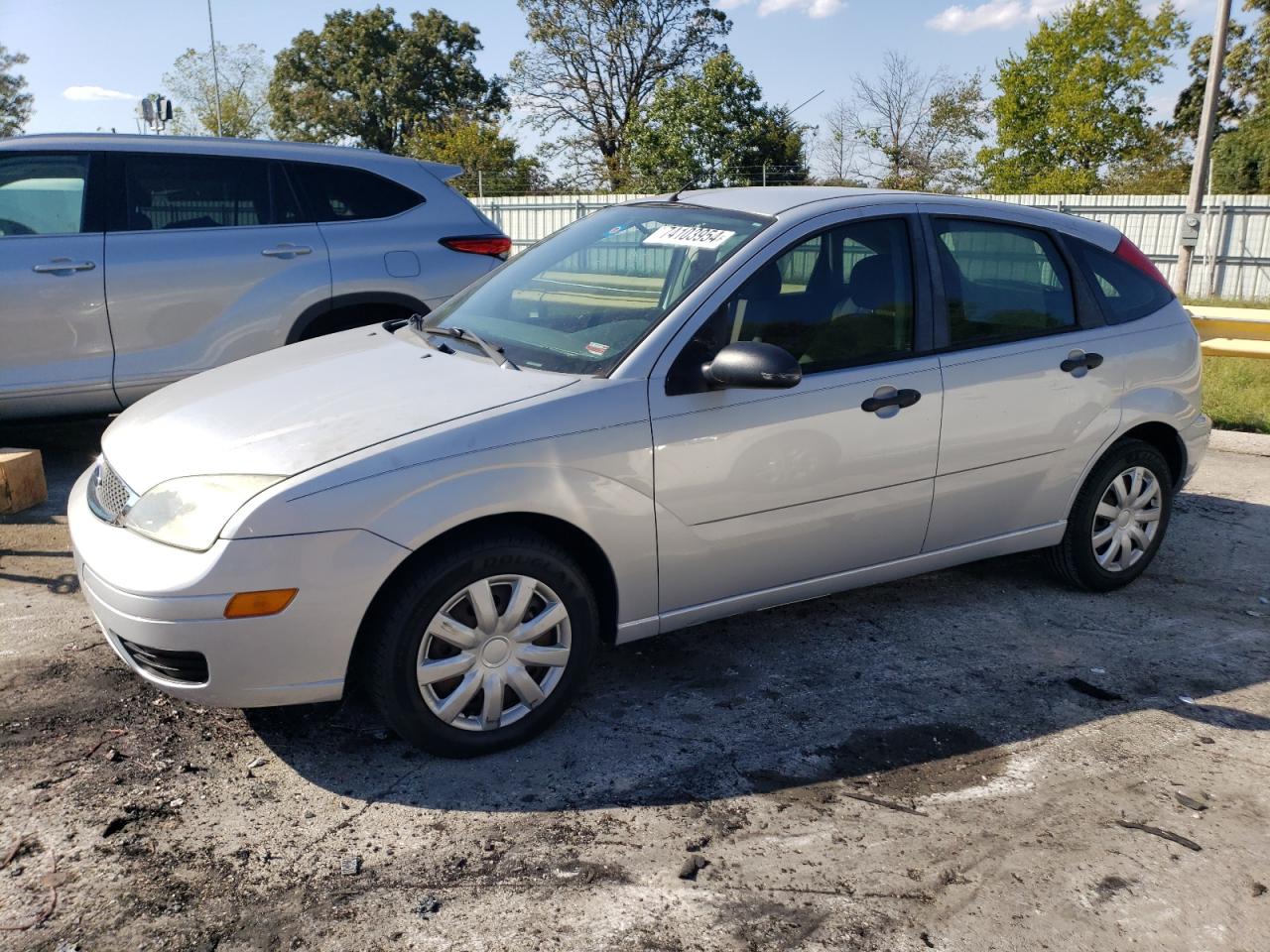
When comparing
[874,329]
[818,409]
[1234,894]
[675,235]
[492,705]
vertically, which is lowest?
[1234,894]

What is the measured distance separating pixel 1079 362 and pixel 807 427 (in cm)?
147

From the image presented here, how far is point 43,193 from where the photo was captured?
19.9 feet

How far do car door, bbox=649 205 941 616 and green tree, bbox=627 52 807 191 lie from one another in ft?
85.6

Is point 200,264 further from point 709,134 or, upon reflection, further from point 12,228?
point 709,134

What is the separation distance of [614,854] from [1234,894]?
1.62m

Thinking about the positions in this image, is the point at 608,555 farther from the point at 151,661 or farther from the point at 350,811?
the point at 151,661

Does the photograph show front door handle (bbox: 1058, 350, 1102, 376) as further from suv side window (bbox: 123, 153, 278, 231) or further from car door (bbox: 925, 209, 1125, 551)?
suv side window (bbox: 123, 153, 278, 231)

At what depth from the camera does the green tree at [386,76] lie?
56250mm

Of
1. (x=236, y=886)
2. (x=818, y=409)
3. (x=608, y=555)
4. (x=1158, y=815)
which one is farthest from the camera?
(x=818, y=409)

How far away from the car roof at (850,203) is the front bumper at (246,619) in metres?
2.01

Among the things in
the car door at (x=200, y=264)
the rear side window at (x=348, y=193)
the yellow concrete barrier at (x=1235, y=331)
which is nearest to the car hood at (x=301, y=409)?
the car door at (x=200, y=264)

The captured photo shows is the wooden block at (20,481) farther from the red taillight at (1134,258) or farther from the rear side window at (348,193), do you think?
the red taillight at (1134,258)

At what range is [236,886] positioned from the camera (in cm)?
274

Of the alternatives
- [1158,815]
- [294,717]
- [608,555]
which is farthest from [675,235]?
[1158,815]
